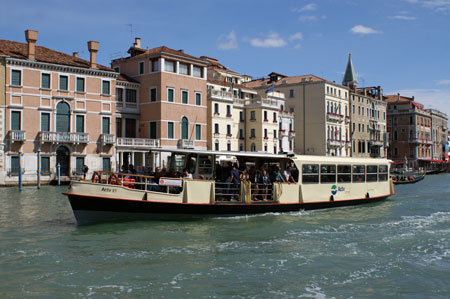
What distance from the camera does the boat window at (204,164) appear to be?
14.1 meters

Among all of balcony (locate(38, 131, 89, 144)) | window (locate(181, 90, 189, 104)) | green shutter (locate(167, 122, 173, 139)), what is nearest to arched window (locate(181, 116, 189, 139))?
green shutter (locate(167, 122, 173, 139))

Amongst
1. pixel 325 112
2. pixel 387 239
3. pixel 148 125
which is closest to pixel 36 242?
pixel 387 239

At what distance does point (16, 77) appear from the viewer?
28812mm

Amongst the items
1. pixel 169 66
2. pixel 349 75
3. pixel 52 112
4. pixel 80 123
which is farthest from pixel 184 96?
pixel 349 75

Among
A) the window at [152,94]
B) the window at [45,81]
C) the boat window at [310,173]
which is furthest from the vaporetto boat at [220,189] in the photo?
the window at [152,94]

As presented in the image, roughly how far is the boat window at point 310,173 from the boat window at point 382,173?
466cm

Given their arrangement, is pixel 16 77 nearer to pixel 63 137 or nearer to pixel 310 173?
pixel 63 137

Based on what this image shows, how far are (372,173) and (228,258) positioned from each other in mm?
11427

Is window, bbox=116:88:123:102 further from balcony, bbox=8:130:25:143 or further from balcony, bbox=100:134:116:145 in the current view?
balcony, bbox=8:130:25:143

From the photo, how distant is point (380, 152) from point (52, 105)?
4834cm

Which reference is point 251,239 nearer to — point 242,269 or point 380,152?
point 242,269

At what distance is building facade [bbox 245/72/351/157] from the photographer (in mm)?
51812

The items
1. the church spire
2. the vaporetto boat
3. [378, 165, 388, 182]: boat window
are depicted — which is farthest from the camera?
the church spire

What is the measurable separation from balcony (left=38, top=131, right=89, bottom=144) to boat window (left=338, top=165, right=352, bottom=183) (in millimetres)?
19307
